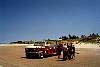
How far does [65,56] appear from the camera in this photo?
28.8m

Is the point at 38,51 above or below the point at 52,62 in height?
above

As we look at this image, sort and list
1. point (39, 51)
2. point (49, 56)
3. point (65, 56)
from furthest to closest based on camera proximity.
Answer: point (49, 56), point (39, 51), point (65, 56)

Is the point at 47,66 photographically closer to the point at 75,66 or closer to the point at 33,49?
the point at 75,66

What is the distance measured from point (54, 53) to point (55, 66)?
12.2m

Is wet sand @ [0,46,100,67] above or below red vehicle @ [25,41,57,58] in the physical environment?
below

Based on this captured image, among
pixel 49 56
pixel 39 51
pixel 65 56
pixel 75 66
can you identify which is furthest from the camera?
pixel 49 56

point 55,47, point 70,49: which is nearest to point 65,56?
point 70,49

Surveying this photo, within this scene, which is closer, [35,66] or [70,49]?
[35,66]

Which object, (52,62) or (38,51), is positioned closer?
(52,62)

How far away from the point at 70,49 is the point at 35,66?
22.0 feet

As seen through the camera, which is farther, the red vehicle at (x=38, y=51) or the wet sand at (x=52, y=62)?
the red vehicle at (x=38, y=51)

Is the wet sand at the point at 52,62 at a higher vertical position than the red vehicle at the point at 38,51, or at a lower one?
lower

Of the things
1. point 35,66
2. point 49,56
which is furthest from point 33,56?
point 35,66

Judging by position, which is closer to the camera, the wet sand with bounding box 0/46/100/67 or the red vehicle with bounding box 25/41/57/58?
the wet sand with bounding box 0/46/100/67
